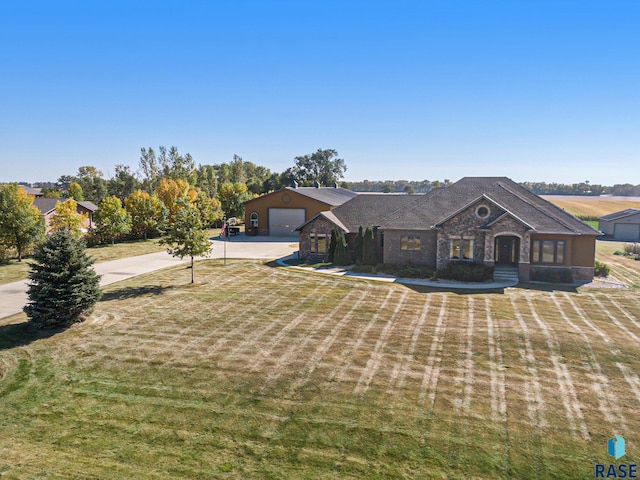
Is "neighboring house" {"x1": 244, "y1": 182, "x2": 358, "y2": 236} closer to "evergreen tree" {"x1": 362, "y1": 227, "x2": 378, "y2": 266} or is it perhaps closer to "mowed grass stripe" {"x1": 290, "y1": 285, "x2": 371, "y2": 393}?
"evergreen tree" {"x1": 362, "y1": 227, "x2": 378, "y2": 266}

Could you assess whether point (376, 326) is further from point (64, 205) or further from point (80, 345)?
point (64, 205)

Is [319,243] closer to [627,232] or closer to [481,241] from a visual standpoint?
[481,241]

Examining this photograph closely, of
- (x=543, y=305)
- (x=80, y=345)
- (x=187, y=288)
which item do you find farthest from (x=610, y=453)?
(x=187, y=288)

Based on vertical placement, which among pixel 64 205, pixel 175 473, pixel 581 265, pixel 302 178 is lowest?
pixel 175 473

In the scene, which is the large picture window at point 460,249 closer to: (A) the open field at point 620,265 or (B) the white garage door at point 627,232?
(A) the open field at point 620,265

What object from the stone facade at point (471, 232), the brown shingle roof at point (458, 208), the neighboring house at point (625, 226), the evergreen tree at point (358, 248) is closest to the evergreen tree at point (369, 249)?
the evergreen tree at point (358, 248)

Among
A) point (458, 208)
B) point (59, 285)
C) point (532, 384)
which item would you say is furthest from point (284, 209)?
point (532, 384)
